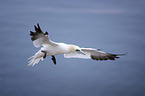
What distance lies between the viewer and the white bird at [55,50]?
10.1 metres

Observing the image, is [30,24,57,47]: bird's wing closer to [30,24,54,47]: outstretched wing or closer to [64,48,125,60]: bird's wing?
[30,24,54,47]: outstretched wing

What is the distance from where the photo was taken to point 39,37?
10164 millimetres

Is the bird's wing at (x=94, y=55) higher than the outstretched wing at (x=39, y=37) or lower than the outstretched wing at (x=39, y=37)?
lower

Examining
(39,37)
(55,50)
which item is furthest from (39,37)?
(55,50)

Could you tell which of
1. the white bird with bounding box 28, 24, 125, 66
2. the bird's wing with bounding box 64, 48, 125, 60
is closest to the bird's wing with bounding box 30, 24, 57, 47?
the white bird with bounding box 28, 24, 125, 66

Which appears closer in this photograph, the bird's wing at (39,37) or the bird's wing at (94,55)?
the bird's wing at (39,37)

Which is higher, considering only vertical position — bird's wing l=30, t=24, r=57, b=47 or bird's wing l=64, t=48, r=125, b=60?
bird's wing l=30, t=24, r=57, b=47

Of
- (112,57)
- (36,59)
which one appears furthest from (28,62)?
(112,57)

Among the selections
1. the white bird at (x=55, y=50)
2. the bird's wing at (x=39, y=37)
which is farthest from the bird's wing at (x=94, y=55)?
the bird's wing at (x=39, y=37)

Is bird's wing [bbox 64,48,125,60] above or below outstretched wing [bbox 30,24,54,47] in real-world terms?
below

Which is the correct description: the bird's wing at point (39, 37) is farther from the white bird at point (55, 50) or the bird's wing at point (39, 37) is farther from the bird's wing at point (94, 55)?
the bird's wing at point (94, 55)

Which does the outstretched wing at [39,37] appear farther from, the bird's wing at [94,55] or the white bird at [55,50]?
the bird's wing at [94,55]

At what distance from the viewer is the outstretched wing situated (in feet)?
32.5

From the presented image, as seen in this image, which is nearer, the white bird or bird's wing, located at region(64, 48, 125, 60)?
the white bird
